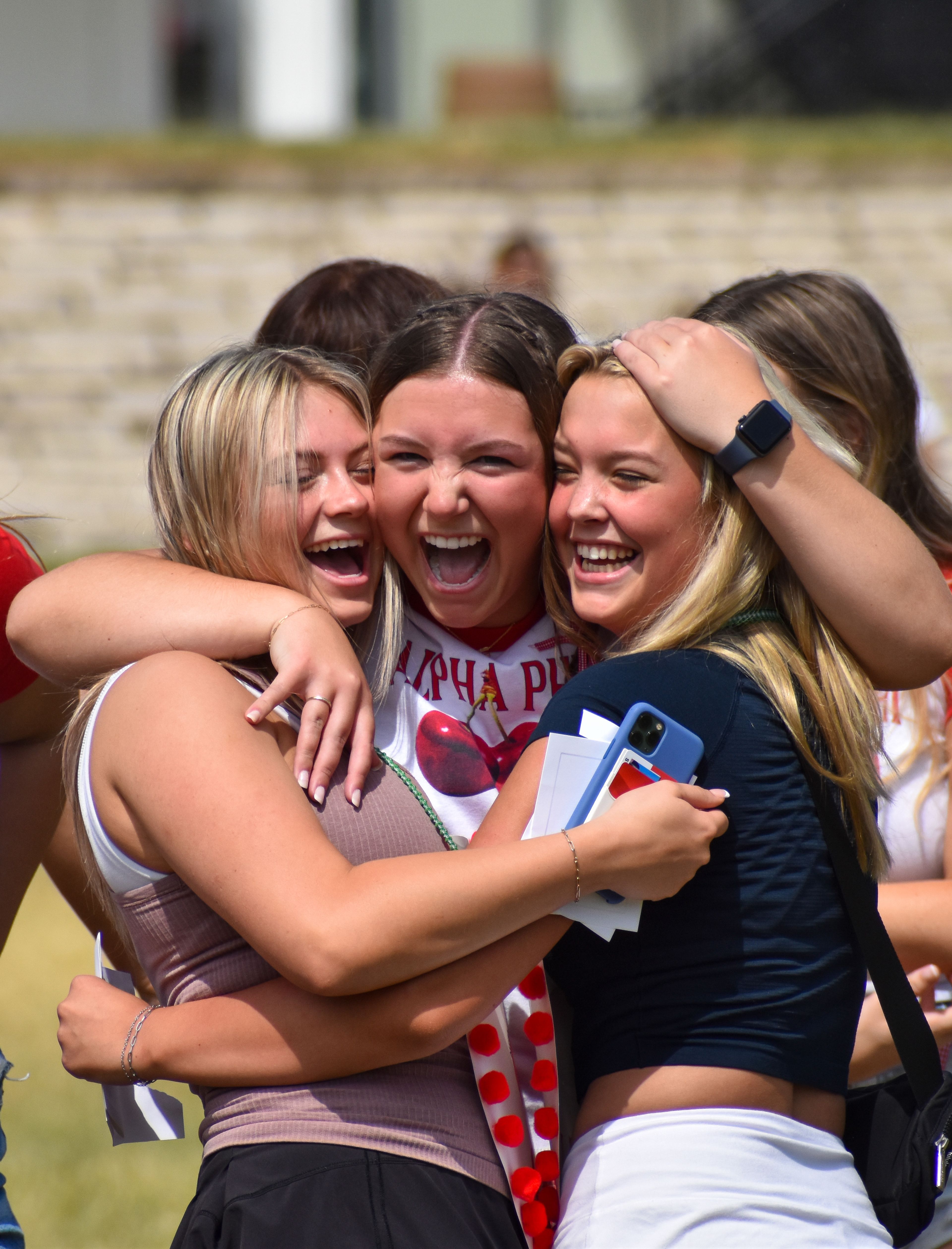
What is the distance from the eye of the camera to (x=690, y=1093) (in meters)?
1.76

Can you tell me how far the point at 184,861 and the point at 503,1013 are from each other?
55 centimetres

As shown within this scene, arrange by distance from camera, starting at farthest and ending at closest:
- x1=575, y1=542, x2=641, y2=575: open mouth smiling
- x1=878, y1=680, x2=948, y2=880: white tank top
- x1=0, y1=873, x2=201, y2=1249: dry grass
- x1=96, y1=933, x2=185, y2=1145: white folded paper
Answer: x1=0, y1=873, x2=201, y2=1249: dry grass, x1=878, y1=680, x2=948, y2=880: white tank top, x1=575, y1=542, x2=641, y2=575: open mouth smiling, x1=96, y1=933, x2=185, y2=1145: white folded paper

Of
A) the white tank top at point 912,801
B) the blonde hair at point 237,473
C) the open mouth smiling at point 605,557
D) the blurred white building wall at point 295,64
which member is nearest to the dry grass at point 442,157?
the blurred white building wall at point 295,64

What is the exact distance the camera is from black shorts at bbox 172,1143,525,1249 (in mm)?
1661

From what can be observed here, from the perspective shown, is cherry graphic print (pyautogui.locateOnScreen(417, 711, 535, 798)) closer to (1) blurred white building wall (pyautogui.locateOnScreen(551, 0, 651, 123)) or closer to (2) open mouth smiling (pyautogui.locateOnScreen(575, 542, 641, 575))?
(2) open mouth smiling (pyautogui.locateOnScreen(575, 542, 641, 575))

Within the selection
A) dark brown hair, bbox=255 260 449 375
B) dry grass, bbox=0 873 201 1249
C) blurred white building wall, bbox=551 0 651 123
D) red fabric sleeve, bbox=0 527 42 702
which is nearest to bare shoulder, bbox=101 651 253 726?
red fabric sleeve, bbox=0 527 42 702

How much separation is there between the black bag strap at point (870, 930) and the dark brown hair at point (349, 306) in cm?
136

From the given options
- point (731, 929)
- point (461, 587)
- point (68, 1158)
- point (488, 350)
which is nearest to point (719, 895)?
point (731, 929)

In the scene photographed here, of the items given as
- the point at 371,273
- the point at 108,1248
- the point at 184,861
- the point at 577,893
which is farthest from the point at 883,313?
the point at 108,1248

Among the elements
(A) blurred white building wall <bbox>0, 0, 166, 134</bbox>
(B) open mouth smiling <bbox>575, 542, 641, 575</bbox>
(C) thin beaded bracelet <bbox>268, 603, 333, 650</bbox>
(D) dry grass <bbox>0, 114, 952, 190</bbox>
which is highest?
(A) blurred white building wall <bbox>0, 0, 166, 134</bbox>

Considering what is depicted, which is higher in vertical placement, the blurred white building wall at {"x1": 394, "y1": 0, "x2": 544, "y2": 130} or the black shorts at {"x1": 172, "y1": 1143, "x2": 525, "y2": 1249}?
the blurred white building wall at {"x1": 394, "y1": 0, "x2": 544, "y2": 130}

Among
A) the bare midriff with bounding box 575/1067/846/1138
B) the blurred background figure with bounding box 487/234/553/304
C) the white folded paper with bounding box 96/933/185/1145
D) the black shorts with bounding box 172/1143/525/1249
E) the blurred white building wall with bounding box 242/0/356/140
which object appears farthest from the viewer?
the blurred white building wall with bounding box 242/0/356/140

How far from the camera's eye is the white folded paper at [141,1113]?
1.99 m

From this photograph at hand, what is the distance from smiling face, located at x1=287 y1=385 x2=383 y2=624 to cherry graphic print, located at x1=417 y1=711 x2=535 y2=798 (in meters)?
0.25
